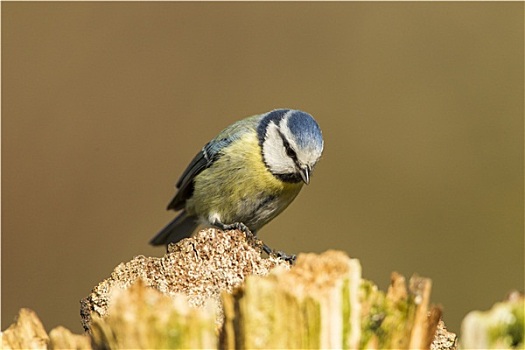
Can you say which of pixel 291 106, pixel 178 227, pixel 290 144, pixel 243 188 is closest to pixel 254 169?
pixel 243 188

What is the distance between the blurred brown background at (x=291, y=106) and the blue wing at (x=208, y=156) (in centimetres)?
36

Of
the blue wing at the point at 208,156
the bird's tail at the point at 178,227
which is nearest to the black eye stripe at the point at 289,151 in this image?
the blue wing at the point at 208,156

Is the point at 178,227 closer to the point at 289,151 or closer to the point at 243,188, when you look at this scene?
the point at 243,188

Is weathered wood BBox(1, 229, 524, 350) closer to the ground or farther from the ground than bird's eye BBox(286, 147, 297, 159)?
closer to the ground

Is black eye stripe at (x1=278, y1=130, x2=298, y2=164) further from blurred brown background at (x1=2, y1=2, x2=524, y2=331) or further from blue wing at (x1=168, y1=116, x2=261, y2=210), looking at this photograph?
blurred brown background at (x1=2, y1=2, x2=524, y2=331)

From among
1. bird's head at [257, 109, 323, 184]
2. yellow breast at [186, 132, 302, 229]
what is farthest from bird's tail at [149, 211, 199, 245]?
bird's head at [257, 109, 323, 184]

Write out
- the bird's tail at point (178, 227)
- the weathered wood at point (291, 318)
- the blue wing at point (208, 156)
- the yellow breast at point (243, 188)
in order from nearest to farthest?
the weathered wood at point (291, 318) → the yellow breast at point (243, 188) → the blue wing at point (208, 156) → the bird's tail at point (178, 227)

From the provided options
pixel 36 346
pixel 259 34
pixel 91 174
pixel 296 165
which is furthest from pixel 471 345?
pixel 259 34

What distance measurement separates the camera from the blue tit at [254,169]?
256 cm

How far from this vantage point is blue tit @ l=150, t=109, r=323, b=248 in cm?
256

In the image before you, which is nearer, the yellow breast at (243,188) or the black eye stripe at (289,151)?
the black eye stripe at (289,151)

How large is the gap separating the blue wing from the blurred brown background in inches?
14.1

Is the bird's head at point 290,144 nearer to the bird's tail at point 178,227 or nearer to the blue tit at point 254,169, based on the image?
the blue tit at point 254,169

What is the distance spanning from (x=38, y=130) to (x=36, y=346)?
265cm
